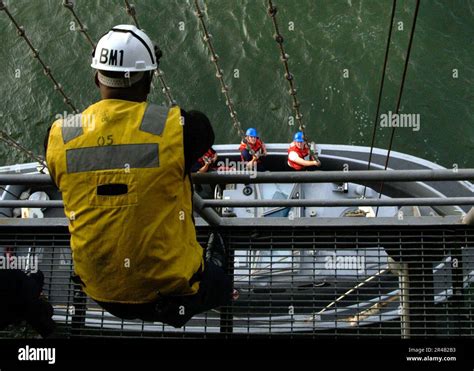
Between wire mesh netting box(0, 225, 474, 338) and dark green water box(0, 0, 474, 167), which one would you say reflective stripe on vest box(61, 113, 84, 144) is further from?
dark green water box(0, 0, 474, 167)

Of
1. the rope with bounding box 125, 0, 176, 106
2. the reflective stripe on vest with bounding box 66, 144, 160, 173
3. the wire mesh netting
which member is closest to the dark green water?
the rope with bounding box 125, 0, 176, 106

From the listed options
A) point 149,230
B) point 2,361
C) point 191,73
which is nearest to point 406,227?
point 149,230

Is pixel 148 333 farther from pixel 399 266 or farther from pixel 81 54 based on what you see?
pixel 81 54

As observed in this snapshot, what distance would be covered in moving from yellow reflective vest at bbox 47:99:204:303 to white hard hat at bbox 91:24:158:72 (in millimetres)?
205

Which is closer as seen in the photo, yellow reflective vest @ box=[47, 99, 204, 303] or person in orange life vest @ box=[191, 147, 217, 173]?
yellow reflective vest @ box=[47, 99, 204, 303]

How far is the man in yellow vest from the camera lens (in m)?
3.16

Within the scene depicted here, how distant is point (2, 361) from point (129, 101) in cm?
159

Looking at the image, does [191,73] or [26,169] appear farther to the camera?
[191,73]

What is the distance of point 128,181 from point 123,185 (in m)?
0.03

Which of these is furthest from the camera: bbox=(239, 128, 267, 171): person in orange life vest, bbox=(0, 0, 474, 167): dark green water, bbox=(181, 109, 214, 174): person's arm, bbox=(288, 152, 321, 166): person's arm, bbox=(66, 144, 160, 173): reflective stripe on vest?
→ bbox=(0, 0, 474, 167): dark green water

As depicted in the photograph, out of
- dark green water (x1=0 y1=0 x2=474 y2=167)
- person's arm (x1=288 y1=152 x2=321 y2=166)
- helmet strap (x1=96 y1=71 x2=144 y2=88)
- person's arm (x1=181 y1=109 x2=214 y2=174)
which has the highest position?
dark green water (x1=0 y1=0 x2=474 y2=167)

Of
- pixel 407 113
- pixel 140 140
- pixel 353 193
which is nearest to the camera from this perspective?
pixel 140 140

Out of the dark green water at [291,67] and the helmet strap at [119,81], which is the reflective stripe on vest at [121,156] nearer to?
the helmet strap at [119,81]

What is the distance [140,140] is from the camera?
317 centimetres
